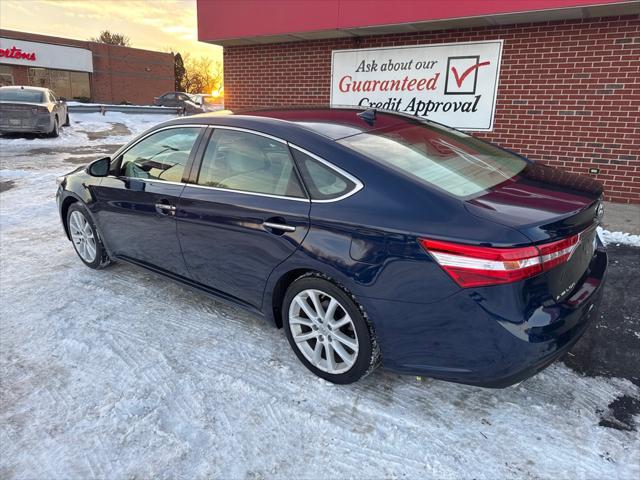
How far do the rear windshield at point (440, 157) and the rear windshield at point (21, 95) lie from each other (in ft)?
47.6

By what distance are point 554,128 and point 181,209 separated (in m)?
5.63

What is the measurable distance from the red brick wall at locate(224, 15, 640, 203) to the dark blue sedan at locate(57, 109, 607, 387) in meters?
3.98

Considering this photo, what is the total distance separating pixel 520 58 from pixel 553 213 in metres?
5.36

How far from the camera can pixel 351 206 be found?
2447 mm

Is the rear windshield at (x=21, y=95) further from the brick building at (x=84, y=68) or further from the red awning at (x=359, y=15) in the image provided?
the brick building at (x=84, y=68)

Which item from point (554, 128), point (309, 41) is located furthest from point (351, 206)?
point (309, 41)

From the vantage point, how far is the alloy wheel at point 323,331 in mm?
2609

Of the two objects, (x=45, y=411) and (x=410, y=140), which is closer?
(x=45, y=411)

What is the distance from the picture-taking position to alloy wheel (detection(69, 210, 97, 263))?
4383 millimetres

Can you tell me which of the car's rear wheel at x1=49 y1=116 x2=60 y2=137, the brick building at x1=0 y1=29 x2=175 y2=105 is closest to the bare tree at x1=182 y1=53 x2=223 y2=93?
the brick building at x1=0 y1=29 x2=175 y2=105

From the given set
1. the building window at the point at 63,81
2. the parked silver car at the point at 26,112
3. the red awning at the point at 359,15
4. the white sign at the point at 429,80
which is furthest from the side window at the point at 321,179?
the building window at the point at 63,81

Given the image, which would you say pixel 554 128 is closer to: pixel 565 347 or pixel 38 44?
pixel 565 347

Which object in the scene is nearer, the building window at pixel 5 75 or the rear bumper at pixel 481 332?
the rear bumper at pixel 481 332

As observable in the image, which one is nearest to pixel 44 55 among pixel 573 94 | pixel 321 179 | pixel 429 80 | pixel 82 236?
pixel 429 80
